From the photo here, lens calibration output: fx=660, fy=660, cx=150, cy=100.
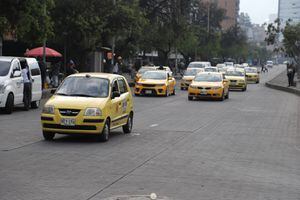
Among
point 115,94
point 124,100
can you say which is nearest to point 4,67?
point 124,100

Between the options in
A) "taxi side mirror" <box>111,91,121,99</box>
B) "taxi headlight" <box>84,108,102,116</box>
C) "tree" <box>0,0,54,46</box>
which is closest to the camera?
"taxi headlight" <box>84,108,102,116</box>

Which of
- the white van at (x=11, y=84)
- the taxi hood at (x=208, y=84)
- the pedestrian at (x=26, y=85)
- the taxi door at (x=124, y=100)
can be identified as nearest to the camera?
the taxi door at (x=124, y=100)

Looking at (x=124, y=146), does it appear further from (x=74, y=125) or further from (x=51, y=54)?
(x=51, y=54)

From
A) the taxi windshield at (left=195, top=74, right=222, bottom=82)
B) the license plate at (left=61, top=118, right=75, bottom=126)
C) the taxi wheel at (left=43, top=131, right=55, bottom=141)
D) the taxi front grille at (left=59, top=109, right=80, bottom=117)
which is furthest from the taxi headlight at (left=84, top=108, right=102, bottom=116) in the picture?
the taxi windshield at (left=195, top=74, right=222, bottom=82)

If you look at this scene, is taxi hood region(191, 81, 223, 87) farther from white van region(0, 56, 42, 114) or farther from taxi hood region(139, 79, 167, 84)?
white van region(0, 56, 42, 114)

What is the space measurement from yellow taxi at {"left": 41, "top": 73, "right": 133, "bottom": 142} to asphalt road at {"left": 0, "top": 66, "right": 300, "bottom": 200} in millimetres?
346

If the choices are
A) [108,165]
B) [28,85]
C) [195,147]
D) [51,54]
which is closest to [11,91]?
[28,85]

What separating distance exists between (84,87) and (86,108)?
132cm

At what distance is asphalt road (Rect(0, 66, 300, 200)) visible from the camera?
9109mm

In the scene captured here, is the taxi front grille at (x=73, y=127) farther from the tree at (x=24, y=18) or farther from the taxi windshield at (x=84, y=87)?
the tree at (x=24, y=18)

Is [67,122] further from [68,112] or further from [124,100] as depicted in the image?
[124,100]

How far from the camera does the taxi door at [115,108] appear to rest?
15.3 metres

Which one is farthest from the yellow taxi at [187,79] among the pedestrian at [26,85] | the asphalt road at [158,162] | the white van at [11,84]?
the asphalt road at [158,162]

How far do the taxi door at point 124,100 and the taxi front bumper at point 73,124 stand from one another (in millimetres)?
1864
